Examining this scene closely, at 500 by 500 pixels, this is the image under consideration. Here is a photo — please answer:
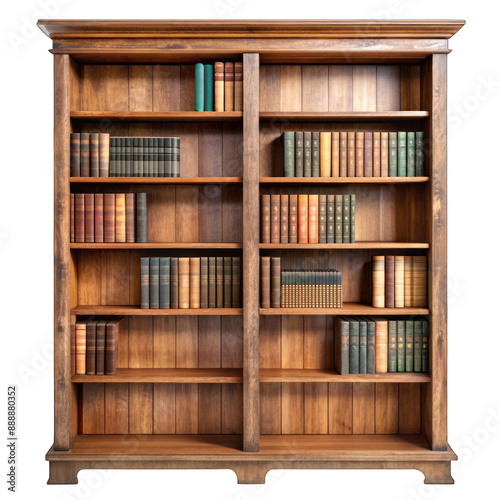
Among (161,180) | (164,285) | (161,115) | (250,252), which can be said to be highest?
(161,115)

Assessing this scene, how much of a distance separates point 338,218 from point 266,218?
432mm

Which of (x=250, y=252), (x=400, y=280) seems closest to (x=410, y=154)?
(x=400, y=280)

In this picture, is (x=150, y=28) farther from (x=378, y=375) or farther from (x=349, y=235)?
(x=378, y=375)

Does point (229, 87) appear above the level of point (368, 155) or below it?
above

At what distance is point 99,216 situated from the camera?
321 centimetres

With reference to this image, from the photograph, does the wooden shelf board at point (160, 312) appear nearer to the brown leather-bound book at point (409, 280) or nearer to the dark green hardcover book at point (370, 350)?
the dark green hardcover book at point (370, 350)

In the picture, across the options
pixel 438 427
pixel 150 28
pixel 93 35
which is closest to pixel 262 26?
pixel 150 28

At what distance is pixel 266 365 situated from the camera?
3439 millimetres

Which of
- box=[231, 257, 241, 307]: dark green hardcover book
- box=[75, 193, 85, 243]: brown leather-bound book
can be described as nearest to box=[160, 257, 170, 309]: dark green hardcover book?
box=[231, 257, 241, 307]: dark green hardcover book

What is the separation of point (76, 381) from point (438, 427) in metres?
2.15

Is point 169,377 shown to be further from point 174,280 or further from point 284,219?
point 284,219

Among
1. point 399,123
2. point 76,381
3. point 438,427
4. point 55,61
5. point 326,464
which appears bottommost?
point 326,464

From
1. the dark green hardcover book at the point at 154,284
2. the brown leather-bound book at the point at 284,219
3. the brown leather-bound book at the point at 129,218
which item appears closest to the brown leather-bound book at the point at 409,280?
the brown leather-bound book at the point at 284,219

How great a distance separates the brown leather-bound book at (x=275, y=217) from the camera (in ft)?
10.4
